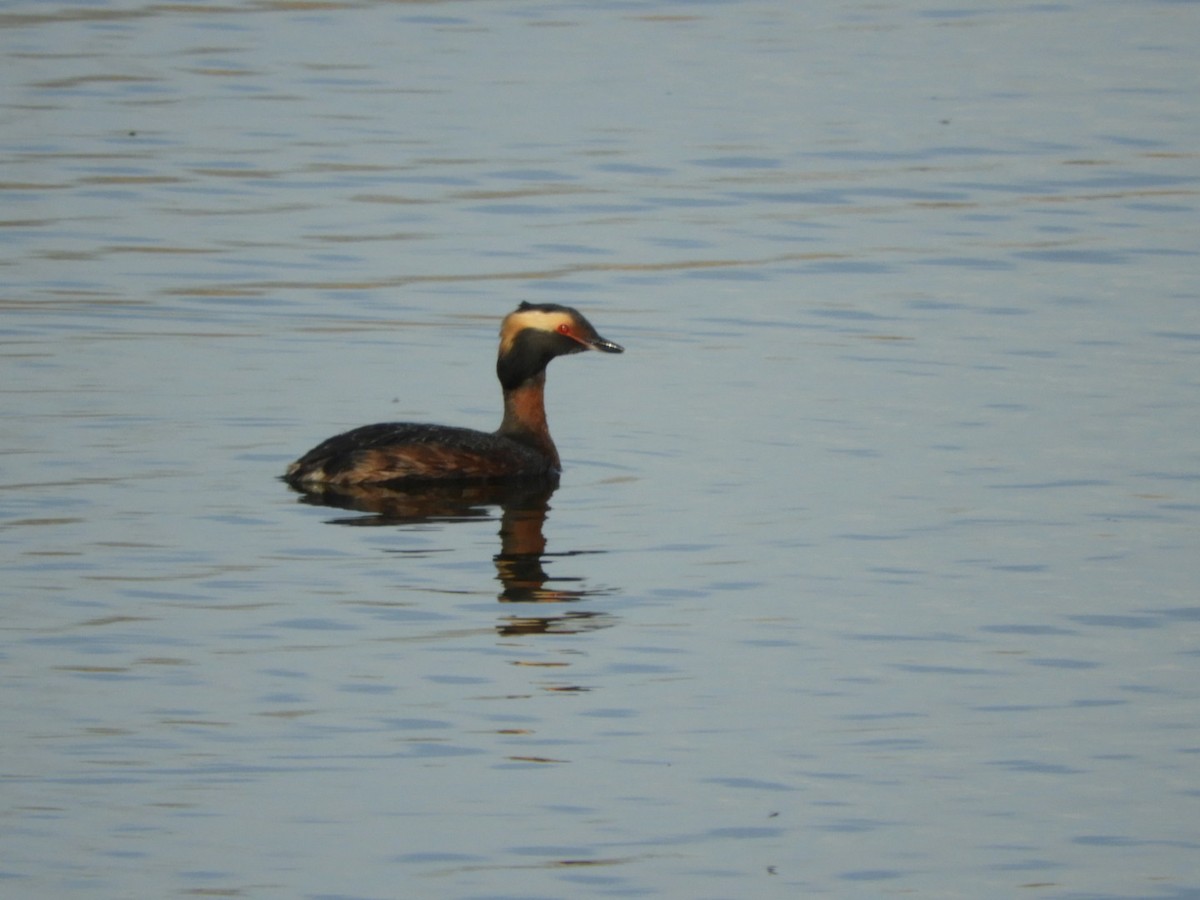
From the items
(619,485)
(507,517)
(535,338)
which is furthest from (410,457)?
(535,338)

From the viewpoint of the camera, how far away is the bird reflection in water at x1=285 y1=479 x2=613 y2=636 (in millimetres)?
11289

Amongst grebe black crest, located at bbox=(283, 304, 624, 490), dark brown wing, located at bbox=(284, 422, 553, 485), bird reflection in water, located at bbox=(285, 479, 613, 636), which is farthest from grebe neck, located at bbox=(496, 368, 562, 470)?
bird reflection in water, located at bbox=(285, 479, 613, 636)

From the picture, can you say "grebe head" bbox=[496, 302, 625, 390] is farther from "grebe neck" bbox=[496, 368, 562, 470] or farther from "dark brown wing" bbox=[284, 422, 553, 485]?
"dark brown wing" bbox=[284, 422, 553, 485]

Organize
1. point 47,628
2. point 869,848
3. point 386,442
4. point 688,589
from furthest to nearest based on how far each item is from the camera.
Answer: point 386,442
point 688,589
point 47,628
point 869,848

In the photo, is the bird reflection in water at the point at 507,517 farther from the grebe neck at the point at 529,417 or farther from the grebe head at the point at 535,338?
the grebe head at the point at 535,338

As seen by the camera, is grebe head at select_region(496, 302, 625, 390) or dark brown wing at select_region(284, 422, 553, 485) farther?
grebe head at select_region(496, 302, 625, 390)

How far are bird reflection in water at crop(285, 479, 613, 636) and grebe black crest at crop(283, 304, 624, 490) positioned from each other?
7 cm

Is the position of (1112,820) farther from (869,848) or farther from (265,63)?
(265,63)

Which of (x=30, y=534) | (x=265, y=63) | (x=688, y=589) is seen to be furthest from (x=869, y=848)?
(x=265, y=63)

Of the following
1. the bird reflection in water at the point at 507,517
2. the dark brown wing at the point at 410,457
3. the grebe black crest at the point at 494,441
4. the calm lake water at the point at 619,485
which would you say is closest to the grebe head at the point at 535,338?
the grebe black crest at the point at 494,441

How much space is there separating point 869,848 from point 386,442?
225 inches

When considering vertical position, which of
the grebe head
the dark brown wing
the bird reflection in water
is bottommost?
the bird reflection in water

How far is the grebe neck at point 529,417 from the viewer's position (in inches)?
575

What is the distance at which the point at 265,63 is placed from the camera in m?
28.2
